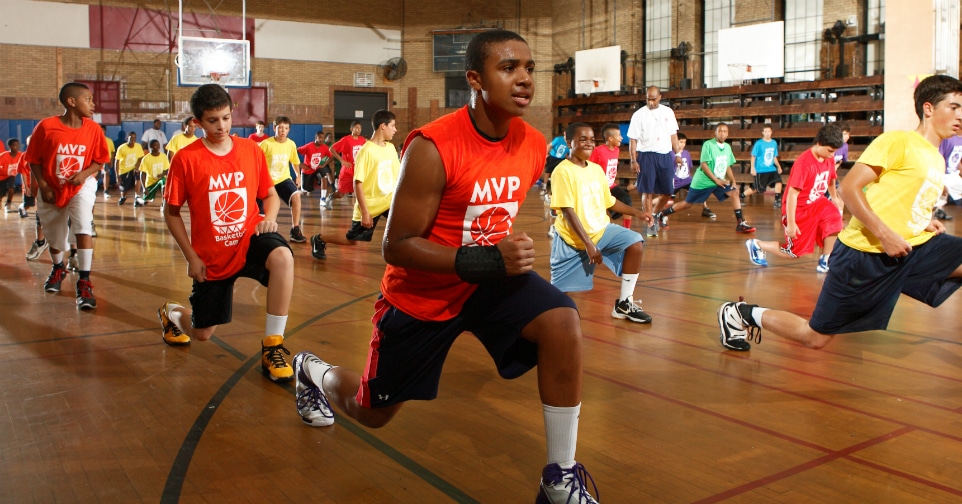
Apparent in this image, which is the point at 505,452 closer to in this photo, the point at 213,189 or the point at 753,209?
the point at 213,189

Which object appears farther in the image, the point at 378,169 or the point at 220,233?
the point at 378,169

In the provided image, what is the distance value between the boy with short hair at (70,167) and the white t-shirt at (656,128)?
24.2 feet

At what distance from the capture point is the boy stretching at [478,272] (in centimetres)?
249

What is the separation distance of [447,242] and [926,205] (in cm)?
263

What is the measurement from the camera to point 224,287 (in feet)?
14.1

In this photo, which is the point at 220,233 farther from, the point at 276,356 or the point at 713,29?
the point at 713,29

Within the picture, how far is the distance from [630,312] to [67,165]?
180 inches

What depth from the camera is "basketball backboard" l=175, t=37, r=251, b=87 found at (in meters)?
20.6

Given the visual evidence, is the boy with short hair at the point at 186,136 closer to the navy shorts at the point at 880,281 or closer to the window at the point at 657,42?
the navy shorts at the point at 880,281

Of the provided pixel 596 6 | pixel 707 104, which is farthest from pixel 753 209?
pixel 596 6

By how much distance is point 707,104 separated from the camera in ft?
68.7

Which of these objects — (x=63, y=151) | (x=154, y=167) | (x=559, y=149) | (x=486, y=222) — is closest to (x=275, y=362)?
(x=486, y=222)

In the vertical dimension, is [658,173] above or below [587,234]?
above

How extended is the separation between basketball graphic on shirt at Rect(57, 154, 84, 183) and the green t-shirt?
8680 millimetres
